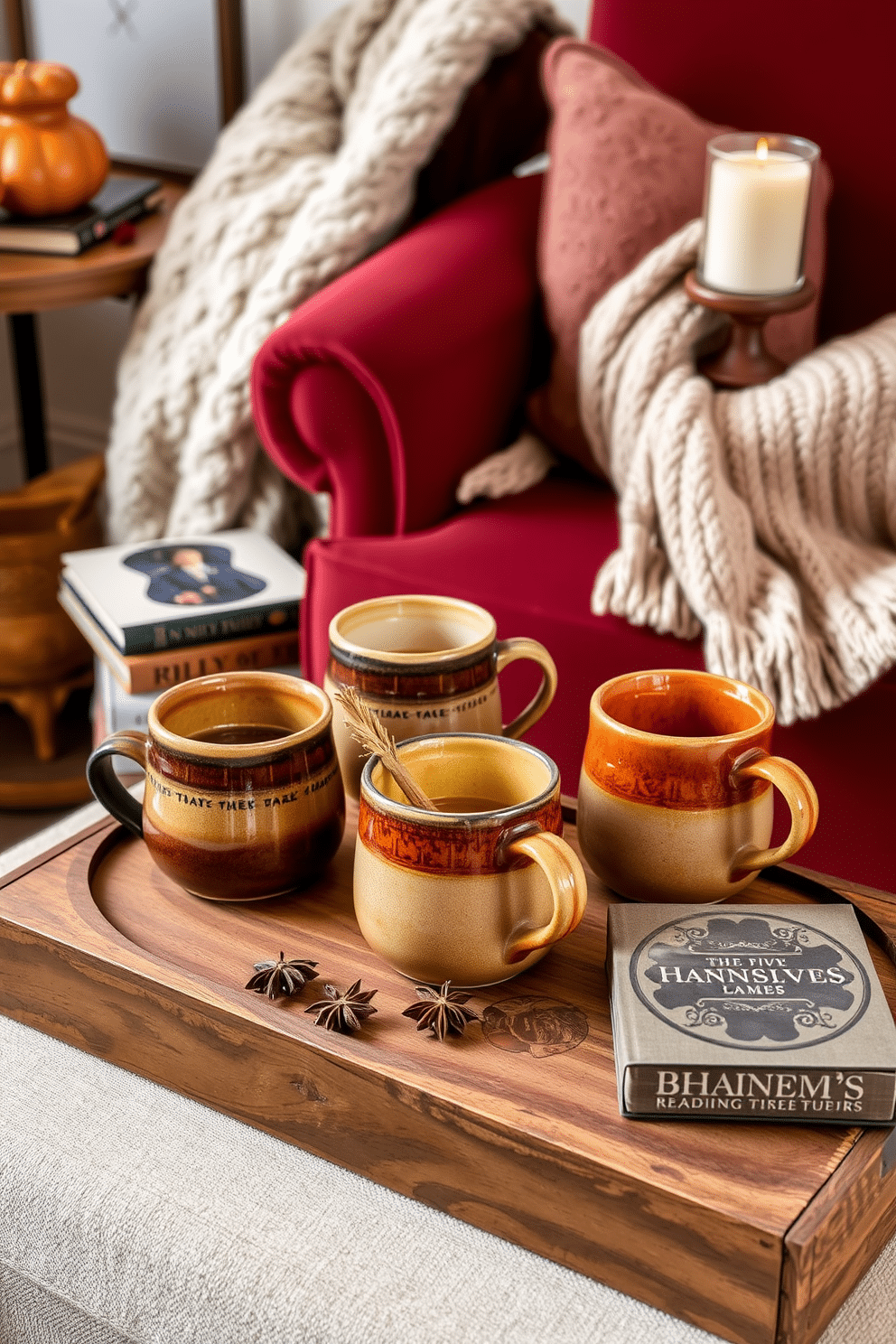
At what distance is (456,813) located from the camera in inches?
24.6

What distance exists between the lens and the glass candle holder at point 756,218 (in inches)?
47.6

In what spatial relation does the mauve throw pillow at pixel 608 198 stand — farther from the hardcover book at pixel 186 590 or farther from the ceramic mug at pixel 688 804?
the ceramic mug at pixel 688 804

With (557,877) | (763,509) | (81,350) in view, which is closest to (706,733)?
(557,877)

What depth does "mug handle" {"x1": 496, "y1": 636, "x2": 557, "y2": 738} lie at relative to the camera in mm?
812

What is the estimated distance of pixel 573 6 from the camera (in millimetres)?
1902

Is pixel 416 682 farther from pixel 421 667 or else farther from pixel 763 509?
pixel 763 509

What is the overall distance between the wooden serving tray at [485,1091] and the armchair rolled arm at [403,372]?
612 mm

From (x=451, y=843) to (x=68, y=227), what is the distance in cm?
128

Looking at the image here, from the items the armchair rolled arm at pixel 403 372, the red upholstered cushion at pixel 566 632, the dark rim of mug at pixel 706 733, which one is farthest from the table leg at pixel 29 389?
the dark rim of mug at pixel 706 733

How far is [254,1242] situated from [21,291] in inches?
49.7

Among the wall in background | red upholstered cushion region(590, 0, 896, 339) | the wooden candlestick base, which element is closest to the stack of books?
the wooden candlestick base

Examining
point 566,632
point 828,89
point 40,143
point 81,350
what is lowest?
point 81,350

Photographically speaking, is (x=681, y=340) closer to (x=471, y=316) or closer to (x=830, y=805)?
(x=471, y=316)

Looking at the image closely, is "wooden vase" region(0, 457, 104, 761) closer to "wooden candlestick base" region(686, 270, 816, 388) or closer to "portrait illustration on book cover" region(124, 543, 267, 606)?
"portrait illustration on book cover" region(124, 543, 267, 606)
